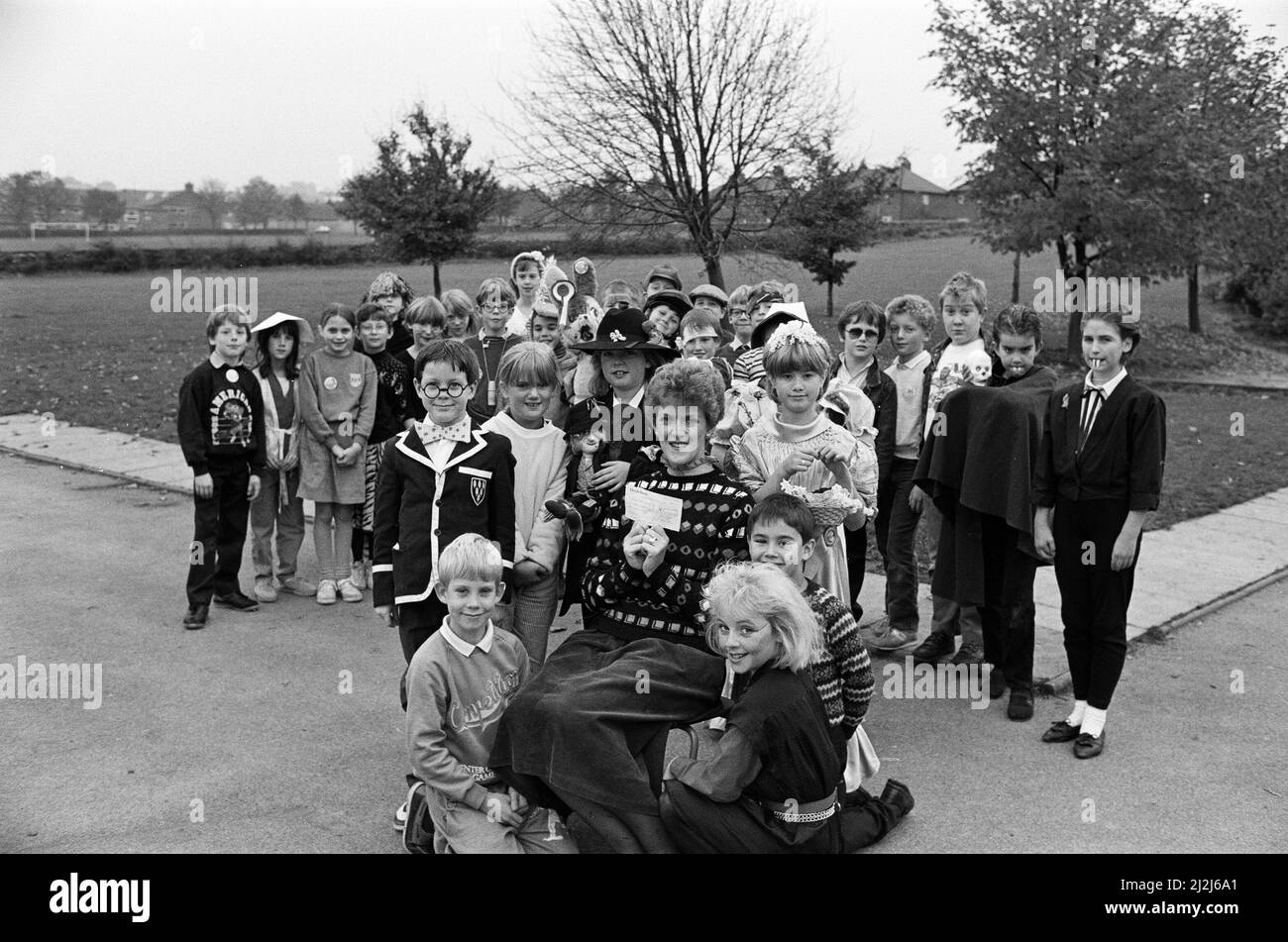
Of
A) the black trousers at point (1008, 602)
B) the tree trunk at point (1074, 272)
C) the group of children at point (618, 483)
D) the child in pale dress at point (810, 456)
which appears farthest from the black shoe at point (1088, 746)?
the tree trunk at point (1074, 272)

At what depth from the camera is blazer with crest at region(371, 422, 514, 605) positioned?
460cm

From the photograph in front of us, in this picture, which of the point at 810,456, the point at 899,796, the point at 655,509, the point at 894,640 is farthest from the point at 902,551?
the point at 655,509

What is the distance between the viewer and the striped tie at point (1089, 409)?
4910 mm

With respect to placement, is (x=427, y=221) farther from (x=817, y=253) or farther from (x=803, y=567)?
Answer: (x=803, y=567)

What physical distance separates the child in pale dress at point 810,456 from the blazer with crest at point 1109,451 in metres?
0.86

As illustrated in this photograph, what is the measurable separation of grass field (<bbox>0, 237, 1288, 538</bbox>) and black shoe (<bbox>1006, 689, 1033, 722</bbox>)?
4330 mm

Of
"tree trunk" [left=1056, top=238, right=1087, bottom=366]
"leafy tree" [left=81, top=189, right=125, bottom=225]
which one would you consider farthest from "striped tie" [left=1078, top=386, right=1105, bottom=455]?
"leafy tree" [left=81, top=189, right=125, bottom=225]

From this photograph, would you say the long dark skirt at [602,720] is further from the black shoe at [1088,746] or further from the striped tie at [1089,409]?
the striped tie at [1089,409]

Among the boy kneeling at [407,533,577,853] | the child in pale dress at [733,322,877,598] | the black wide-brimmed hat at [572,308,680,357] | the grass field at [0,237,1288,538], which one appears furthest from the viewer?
the grass field at [0,237,1288,538]

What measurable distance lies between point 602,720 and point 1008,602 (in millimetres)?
2521

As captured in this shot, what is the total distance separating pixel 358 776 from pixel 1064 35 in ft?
68.8

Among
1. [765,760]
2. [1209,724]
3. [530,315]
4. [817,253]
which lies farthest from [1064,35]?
[765,760]

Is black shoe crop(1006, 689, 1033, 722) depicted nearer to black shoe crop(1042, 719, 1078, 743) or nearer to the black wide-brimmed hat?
black shoe crop(1042, 719, 1078, 743)

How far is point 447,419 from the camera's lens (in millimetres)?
4719
